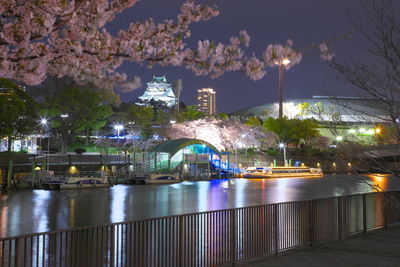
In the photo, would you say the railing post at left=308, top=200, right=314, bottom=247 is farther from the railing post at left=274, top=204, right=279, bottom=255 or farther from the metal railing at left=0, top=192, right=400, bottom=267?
the railing post at left=274, top=204, right=279, bottom=255

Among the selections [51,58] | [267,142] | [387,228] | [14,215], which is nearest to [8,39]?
[51,58]

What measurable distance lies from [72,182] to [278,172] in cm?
3216

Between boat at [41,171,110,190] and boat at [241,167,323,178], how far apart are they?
24092 mm

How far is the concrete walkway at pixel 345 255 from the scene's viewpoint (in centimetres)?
882

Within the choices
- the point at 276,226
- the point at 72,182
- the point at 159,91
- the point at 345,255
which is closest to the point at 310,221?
the point at 276,226

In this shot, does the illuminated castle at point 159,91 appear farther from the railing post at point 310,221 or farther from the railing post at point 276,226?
the railing post at point 276,226

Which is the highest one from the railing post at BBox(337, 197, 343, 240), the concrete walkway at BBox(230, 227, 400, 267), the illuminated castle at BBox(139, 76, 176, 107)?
the illuminated castle at BBox(139, 76, 176, 107)

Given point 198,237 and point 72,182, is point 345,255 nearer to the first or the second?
point 198,237

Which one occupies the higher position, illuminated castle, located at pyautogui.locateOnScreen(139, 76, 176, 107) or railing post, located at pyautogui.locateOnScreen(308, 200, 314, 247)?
illuminated castle, located at pyautogui.locateOnScreen(139, 76, 176, 107)

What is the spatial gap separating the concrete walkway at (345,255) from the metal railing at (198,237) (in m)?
0.34

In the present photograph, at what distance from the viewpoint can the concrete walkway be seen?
8820 mm

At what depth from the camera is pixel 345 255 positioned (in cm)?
950

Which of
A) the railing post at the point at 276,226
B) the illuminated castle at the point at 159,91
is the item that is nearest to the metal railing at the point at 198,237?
the railing post at the point at 276,226

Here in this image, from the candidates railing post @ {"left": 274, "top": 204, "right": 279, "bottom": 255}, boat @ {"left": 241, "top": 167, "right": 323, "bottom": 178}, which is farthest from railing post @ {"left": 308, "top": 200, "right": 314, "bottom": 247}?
boat @ {"left": 241, "top": 167, "right": 323, "bottom": 178}
